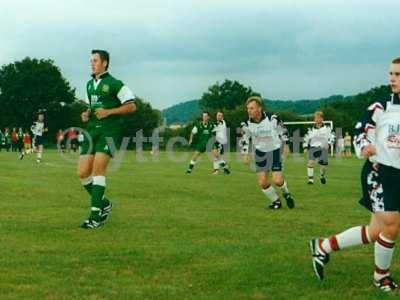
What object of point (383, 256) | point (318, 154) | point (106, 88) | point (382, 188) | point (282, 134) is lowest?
point (383, 256)

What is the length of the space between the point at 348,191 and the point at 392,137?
1384 cm

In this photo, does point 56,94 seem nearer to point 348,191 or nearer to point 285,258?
point 348,191

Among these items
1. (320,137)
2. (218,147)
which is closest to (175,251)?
(320,137)

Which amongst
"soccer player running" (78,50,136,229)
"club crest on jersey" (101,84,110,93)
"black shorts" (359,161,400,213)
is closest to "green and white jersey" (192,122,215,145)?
"soccer player running" (78,50,136,229)

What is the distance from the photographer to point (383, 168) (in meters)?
7.31

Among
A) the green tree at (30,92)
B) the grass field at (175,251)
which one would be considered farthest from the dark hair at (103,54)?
the green tree at (30,92)

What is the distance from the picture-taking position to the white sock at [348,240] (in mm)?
7790

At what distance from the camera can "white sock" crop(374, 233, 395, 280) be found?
24.4ft

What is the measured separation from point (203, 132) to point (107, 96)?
63.5 feet

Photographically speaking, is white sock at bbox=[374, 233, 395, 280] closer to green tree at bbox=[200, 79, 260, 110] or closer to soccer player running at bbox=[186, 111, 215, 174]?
soccer player running at bbox=[186, 111, 215, 174]

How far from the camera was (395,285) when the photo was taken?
291 inches

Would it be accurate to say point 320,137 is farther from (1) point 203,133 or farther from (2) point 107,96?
(2) point 107,96

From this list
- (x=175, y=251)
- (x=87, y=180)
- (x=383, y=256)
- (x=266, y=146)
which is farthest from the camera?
(x=266, y=146)

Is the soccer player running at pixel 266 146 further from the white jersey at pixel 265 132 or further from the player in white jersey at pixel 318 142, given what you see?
the player in white jersey at pixel 318 142
